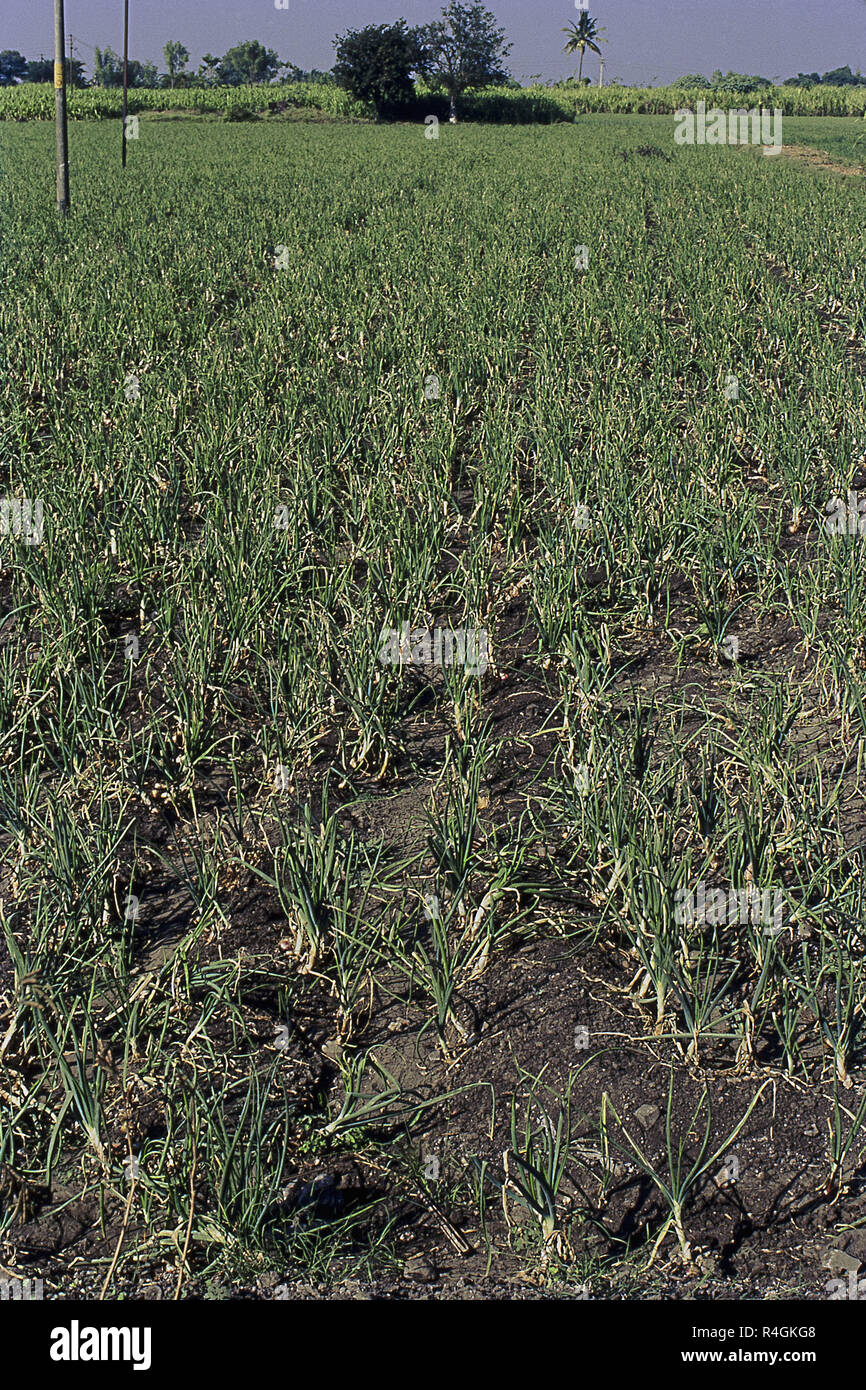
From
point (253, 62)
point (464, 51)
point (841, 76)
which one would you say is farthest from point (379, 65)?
point (841, 76)

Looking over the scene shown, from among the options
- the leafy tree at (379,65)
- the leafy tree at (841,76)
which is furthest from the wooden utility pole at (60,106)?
the leafy tree at (841,76)

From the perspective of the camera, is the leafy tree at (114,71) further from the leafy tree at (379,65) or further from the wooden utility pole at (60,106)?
the wooden utility pole at (60,106)

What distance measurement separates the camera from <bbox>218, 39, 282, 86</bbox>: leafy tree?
77000 millimetres

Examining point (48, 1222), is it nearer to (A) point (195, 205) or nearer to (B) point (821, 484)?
(B) point (821, 484)

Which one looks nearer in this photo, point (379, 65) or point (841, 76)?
point (379, 65)

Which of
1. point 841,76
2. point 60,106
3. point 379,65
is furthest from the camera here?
point 841,76

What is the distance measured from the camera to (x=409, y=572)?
338cm

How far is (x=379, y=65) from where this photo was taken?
38062 mm

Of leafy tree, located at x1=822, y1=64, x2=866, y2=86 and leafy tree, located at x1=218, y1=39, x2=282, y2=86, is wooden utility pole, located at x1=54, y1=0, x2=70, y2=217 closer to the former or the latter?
leafy tree, located at x1=218, y1=39, x2=282, y2=86

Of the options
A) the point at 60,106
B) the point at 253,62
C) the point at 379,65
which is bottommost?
the point at 60,106

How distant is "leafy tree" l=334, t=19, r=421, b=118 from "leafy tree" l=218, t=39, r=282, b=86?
43.4 m

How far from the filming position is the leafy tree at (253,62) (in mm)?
77000

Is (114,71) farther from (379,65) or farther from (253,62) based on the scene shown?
(379,65)

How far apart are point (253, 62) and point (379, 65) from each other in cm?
4705
